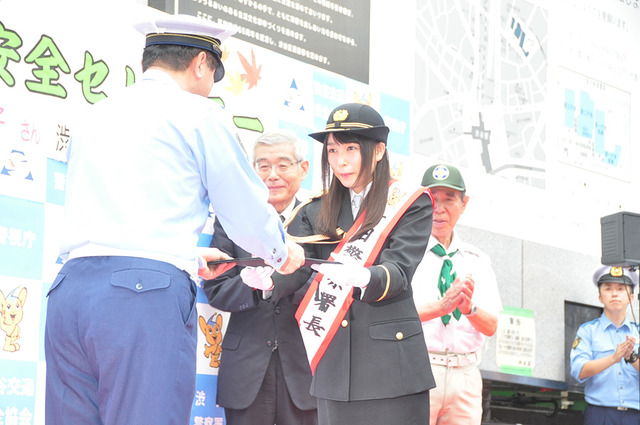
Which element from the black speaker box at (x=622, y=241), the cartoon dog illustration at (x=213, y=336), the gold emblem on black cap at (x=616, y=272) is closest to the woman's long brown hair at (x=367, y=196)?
the cartoon dog illustration at (x=213, y=336)

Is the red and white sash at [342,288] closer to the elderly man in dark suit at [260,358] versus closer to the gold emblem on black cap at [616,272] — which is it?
the elderly man in dark suit at [260,358]

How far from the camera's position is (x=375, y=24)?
4578mm

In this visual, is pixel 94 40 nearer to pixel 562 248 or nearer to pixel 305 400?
pixel 305 400

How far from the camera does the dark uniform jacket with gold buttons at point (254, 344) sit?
3.10 metres

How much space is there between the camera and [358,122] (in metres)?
2.66

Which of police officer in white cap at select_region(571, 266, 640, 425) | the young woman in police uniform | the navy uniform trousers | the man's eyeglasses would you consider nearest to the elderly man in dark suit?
the man's eyeglasses

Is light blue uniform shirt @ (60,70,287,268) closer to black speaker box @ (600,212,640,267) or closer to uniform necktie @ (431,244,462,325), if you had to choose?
uniform necktie @ (431,244,462,325)

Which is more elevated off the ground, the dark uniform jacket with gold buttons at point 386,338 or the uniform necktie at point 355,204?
the uniform necktie at point 355,204

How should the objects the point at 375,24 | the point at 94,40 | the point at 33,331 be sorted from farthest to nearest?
the point at 375,24
the point at 94,40
the point at 33,331

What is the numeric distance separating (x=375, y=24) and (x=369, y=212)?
2195 mm

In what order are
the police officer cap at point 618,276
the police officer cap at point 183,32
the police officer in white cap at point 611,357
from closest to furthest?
the police officer cap at point 183,32, the police officer in white cap at point 611,357, the police officer cap at point 618,276

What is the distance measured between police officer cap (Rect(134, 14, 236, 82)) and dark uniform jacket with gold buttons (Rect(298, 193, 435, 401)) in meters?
0.74

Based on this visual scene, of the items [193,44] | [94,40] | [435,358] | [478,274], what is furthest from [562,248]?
[193,44]

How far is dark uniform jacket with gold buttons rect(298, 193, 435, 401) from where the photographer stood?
2.40 m
